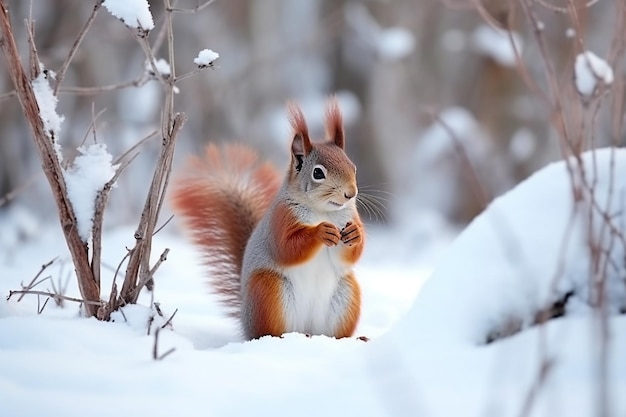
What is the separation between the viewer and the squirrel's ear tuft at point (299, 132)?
2809 mm

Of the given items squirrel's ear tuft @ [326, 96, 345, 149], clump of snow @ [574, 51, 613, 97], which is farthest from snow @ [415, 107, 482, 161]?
clump of snow @ [574, 51, 613, 97]

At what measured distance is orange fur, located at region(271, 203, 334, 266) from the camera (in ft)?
8.67

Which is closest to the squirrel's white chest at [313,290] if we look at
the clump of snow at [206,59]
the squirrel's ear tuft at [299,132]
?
the squirrel's ear tuft at [299,132]

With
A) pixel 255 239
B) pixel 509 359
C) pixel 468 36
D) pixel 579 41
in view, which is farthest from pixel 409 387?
pixel 468 36

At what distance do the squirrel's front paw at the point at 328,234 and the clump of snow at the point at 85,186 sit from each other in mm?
612

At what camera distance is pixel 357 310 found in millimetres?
2850

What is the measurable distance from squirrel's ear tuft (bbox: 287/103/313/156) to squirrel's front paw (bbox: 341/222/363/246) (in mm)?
289

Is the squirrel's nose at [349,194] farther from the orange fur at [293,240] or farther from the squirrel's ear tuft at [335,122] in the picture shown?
the squirrel's ear tuft at [335,122]

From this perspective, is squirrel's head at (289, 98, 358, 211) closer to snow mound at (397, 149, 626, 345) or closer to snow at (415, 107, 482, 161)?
snow mound at (397, 149, 626, 345)

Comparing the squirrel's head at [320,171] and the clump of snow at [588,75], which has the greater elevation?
the squirrel's head at [320,171]

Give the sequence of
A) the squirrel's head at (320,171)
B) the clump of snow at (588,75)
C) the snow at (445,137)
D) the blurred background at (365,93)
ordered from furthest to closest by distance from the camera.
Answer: the snow at (445,137)
the blurred background at (365,93)
the squirrel's head at (320,171)
the clump of snow at (588,75)

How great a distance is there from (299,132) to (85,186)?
0.74 metres

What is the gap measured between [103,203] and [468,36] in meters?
8.78

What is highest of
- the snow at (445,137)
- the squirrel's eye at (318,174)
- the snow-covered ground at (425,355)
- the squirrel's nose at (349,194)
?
the snow at (445,137)
